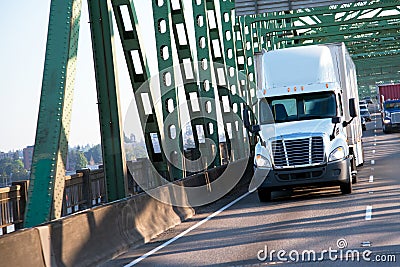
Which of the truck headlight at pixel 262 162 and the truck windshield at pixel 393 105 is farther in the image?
the truck windshield at pixel 393 105

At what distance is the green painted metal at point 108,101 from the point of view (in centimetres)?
1633

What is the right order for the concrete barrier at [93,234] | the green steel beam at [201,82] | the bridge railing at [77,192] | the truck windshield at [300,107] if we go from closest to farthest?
the concrete barrier at [93,234] < the bridge railing at [77,192] < the truck windshield at [300,107] < the green steel beam at [201,82]

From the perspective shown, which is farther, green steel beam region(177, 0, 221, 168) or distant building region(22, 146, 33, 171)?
green steel beam region(177, 0, 221, 168)

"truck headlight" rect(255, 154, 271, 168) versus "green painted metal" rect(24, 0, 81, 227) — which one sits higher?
"green painted metal" rect(24, 0, 81, 227)

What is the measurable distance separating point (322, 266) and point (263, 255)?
147 centimetres

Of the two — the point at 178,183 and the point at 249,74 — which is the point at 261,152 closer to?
the point at 178,183

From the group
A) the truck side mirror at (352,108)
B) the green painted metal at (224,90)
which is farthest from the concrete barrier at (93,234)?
the green painted metal at (224,90)

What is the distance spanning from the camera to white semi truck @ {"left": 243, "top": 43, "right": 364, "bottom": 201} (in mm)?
20562

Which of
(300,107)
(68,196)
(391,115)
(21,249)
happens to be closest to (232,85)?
(300,107)

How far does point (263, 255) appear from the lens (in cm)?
1202

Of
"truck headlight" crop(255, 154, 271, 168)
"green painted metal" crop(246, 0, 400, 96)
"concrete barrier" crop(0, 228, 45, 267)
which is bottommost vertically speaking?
"concrete barrier" crop(0, 228, 45, 267)

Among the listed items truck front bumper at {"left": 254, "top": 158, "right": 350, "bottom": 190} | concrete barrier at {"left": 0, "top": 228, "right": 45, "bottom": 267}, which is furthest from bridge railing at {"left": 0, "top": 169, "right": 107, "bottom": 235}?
concrete barrier at {"left": 0, "top": 228, "right": 45, "bottom": 267}

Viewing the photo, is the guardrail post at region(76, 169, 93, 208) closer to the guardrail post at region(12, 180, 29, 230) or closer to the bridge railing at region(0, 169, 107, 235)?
the bridge railing at region(0, 169, 107, 235)

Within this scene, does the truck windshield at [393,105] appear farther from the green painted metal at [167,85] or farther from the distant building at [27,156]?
the distant building at [27,156]
